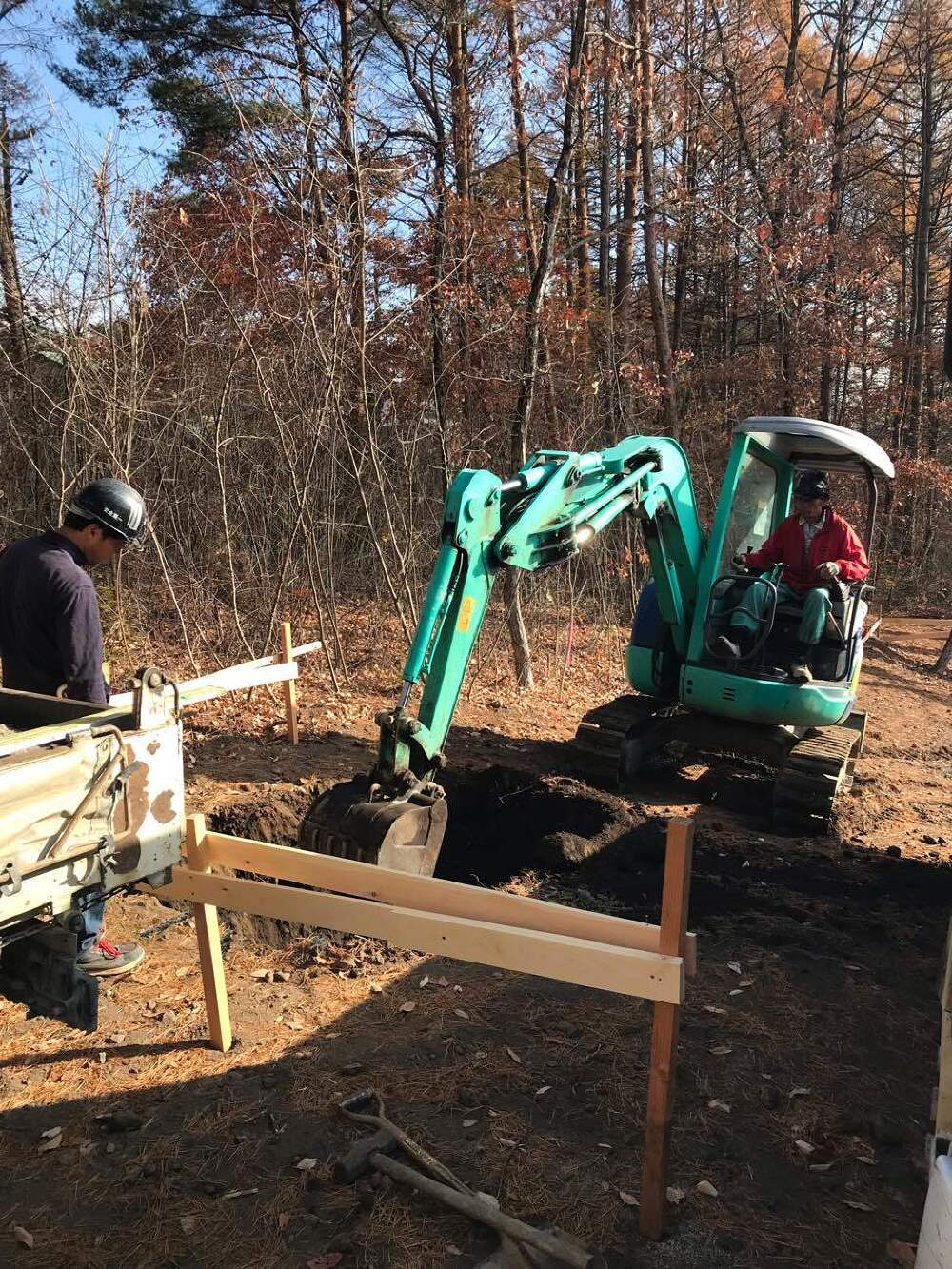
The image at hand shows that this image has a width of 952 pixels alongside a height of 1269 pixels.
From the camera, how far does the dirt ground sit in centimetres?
286

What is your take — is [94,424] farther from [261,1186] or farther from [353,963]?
[261,1186]

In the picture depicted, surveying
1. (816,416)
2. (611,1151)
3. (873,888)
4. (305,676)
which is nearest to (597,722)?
(873,888)

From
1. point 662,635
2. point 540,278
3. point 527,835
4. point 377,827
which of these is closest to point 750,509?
point 662,635

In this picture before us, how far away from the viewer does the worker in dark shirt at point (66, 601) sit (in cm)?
364

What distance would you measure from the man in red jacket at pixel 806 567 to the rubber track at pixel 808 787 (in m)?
0.59

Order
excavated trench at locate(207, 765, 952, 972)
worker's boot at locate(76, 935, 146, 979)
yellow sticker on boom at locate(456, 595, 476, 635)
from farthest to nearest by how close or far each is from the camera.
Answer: excavated trench at locate(207, 765, 952, 972)
yellow sticker on boom at locate(456, 595, 476, 635)
worker's boot at locate(76, 935, 146, 979)

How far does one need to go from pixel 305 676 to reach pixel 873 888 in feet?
19.6

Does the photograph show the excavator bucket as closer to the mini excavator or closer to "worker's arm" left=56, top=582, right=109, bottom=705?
the mini excavator

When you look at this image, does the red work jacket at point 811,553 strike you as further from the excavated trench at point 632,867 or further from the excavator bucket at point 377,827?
the excavator bucket at point 377,827

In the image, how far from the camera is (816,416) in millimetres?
19062

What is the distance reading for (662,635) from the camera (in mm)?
7605

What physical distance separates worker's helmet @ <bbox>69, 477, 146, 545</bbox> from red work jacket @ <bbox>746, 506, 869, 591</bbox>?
4860 millimetres

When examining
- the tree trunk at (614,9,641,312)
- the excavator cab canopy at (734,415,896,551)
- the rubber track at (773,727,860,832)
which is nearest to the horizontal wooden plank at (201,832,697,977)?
the rubber track at (773,727,860,832)

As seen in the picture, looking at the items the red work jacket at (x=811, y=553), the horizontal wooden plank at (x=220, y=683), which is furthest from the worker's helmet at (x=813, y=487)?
the horizontal wooden plank at (x=220, y=683)
